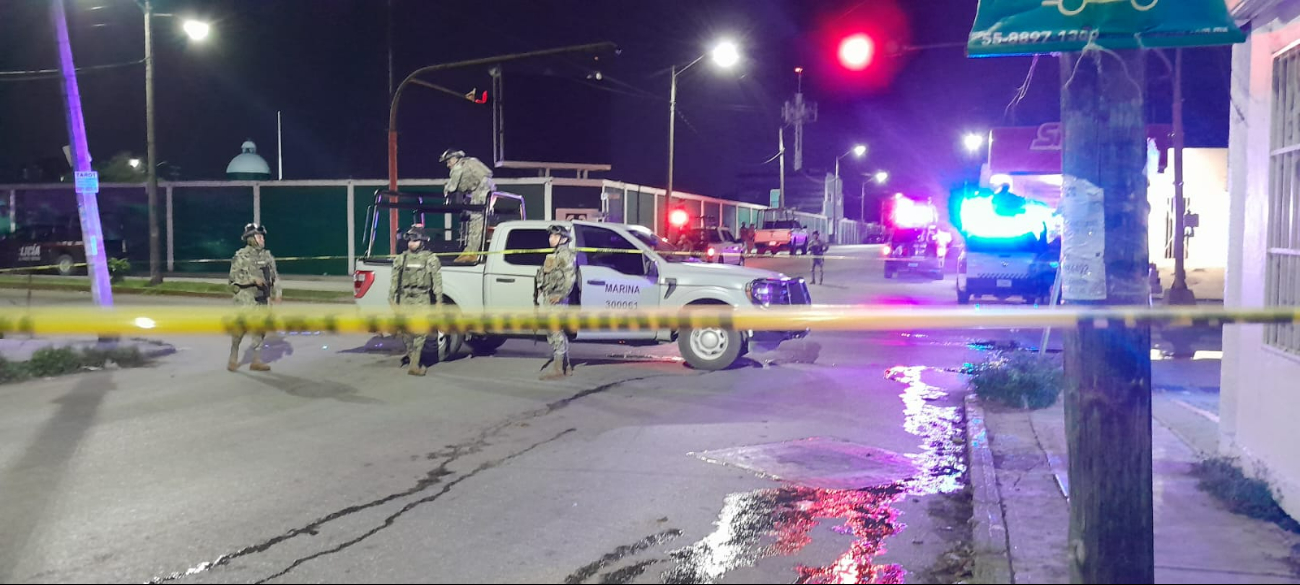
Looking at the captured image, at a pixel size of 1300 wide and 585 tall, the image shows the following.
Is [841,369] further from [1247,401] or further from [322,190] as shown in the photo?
[322,190]

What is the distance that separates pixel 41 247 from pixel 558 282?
25.6 m

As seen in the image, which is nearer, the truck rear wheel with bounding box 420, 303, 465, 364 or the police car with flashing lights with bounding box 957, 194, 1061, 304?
the truck rear wheel with bounding box 420, 303, 465, 364

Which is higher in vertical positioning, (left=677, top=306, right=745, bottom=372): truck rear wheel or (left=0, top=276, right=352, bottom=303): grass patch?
(left=0, top=276, right=352, bottom=303): grass patch

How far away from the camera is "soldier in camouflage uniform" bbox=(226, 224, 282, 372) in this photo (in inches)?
449

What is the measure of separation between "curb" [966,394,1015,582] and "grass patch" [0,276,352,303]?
50.0ft

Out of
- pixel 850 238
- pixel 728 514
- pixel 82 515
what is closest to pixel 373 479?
pixel 82 515

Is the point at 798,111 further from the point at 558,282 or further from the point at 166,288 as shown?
the point at 558,282

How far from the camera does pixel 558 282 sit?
36.6 feet

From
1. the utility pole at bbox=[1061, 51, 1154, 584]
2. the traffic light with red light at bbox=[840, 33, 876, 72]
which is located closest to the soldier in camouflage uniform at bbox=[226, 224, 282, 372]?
the traffic light with red light at bbox=[840, 33, 876, 72]

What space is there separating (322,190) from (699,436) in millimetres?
26887

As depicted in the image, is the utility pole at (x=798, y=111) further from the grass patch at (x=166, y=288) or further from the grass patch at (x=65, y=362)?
the grass patch at (x=65, y=362)

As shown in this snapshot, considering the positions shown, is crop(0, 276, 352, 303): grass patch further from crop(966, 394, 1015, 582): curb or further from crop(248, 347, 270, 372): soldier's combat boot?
crop(966, 394, 1015, 582): curb

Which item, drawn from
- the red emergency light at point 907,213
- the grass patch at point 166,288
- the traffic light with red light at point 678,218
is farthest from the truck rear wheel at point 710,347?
the red emergency light at point 907,213

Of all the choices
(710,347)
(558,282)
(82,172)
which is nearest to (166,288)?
(82,172)
